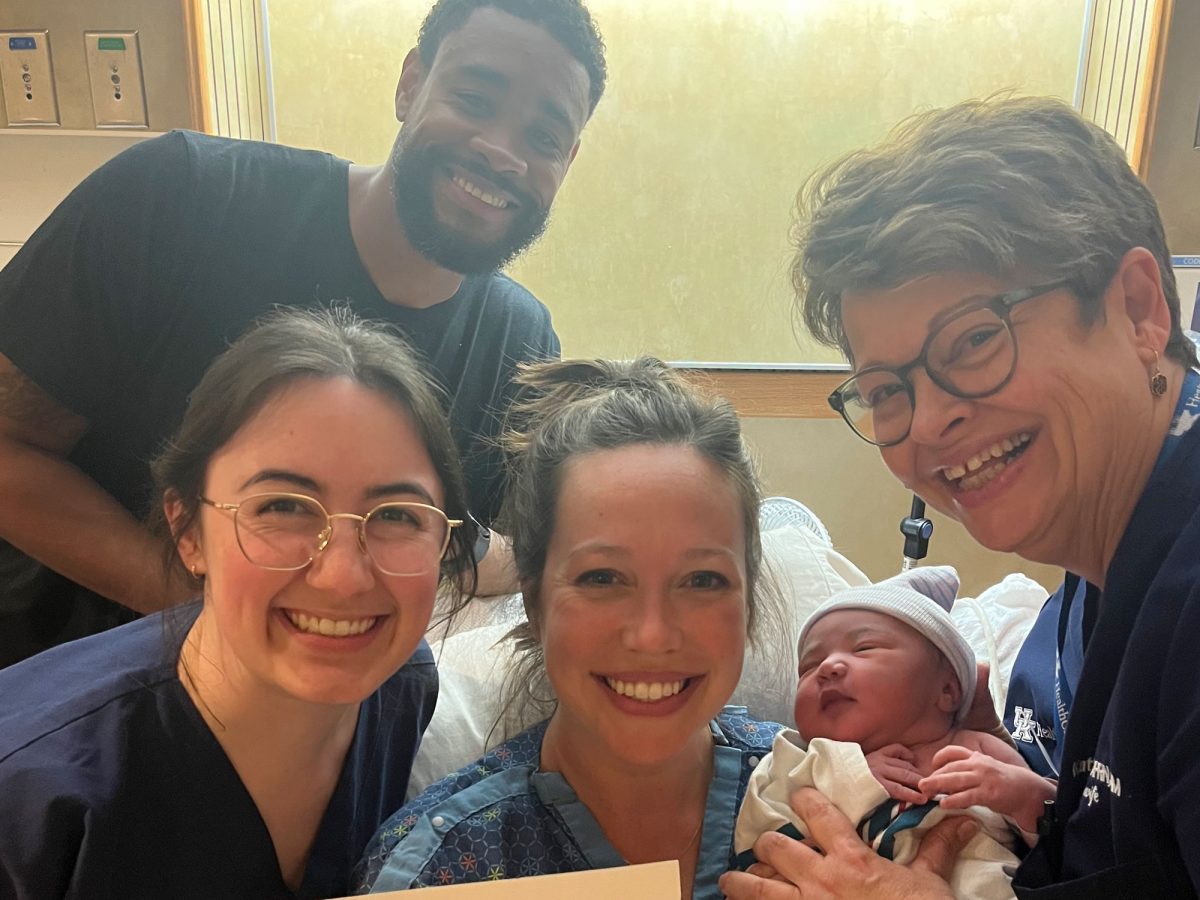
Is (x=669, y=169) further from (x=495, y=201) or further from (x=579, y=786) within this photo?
(x=579, y=786)

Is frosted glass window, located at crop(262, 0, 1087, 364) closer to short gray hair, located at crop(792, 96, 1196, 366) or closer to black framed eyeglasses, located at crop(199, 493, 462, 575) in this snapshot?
short gray hair, located at crop(792, 96, 1196, 366)

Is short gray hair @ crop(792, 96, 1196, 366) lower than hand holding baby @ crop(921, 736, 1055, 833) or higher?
higher

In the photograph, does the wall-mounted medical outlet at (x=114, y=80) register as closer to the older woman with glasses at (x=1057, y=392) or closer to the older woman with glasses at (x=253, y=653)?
the older woman with glasses at (x=253, y=653)

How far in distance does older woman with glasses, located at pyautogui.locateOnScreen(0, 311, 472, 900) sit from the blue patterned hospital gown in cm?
14

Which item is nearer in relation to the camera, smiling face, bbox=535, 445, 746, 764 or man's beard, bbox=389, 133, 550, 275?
smiling face, bbox=535, 445, 746, 764

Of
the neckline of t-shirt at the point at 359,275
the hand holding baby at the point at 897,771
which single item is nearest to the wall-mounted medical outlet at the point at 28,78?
the neckline of t-shirt at the point at 359,275

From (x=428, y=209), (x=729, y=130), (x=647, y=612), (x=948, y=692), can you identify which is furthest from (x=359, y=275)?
(x=729, y=130)

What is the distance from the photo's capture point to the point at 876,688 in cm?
123

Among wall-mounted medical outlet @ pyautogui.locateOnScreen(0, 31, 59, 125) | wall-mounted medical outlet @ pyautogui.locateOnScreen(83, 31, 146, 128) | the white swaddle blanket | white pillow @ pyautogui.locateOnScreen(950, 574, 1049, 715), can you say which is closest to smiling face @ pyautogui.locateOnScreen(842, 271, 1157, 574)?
the white swaddle blanket

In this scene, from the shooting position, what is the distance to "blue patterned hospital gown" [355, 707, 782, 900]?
1.01 m

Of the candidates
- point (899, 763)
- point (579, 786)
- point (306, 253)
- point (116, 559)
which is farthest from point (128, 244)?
point (899, 763)

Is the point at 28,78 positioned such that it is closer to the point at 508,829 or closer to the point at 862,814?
the point at 508,829

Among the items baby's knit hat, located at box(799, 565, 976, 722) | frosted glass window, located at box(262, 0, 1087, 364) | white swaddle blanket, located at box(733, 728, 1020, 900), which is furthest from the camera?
frosted glass window, located at box(262, 0, 1087, 364)

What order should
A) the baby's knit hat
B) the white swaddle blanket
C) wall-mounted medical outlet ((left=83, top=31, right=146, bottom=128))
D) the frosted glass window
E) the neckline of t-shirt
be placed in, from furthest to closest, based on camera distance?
the frosted glass window, wall-mounted medical outlet ((left=83, top=31, right=146, bottom=128)), the neckline of t-shirt, the baby's knit hat, the white swaddle blanket
